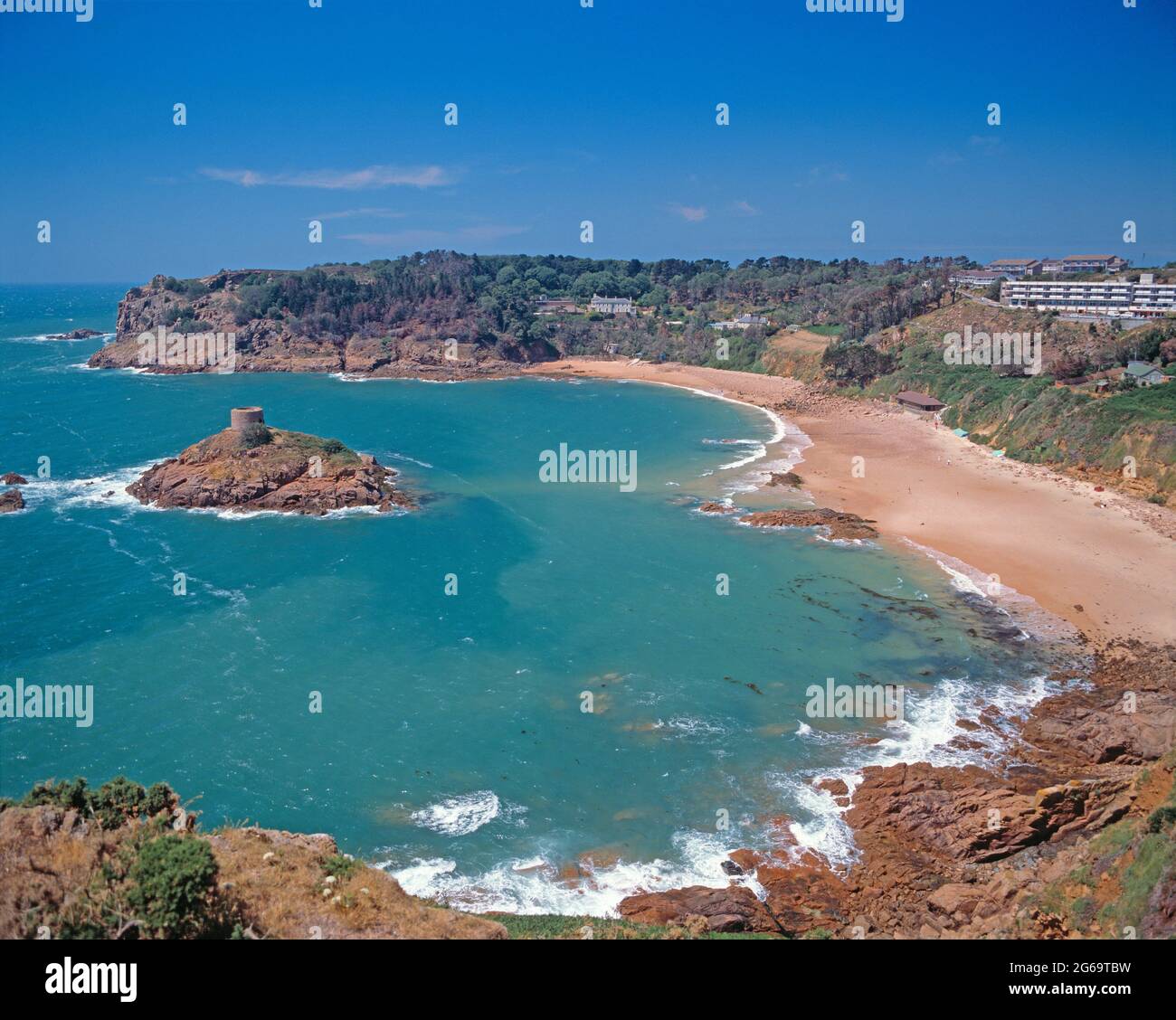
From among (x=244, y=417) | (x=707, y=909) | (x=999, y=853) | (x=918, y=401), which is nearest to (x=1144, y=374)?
(x=918, y=401)

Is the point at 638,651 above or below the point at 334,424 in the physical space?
below

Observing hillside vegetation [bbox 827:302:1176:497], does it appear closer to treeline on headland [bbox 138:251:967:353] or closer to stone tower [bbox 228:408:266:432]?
treeline on headland [bbox 138:251:967:353]

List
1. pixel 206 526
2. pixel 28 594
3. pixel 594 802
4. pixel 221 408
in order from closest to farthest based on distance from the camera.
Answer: pixel 594 802
pixel 28 594
pixel 206 526
pixel 221 408

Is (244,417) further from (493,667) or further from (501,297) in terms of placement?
(501,297)

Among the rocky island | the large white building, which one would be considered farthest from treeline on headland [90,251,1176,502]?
the rocky island
